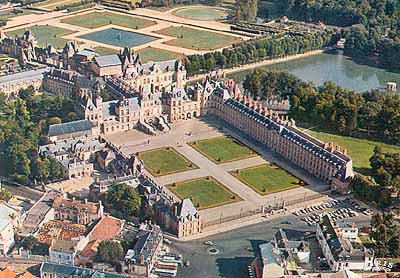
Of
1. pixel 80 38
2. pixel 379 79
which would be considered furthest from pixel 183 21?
pixel 379 79

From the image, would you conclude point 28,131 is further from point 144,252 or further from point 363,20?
point 363,20

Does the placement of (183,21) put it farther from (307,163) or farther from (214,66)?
(307,163)

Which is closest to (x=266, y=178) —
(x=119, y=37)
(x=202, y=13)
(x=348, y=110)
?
(x=348, y=110)

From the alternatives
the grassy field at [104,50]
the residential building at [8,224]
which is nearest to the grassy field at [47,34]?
the grassy field at [104,50]

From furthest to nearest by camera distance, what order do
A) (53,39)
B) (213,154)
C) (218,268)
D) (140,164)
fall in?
(53,39)
(213,154)
(140,164)
(218,268)

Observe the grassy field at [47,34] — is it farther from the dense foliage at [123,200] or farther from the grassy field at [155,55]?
the dense foliage at [123,200]

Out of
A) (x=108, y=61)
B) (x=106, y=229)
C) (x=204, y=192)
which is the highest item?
(x=108, y=61)
